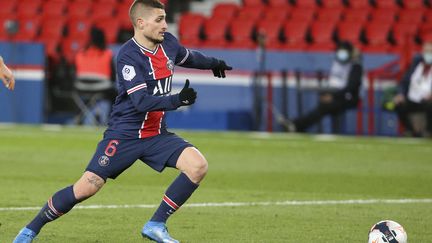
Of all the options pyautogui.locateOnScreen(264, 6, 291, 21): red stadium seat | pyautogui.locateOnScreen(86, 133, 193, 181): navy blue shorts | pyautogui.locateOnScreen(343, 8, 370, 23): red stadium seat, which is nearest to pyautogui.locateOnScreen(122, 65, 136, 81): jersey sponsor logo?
pyautogui.locateOnScreen(86, 133, 193, 181): navy blue shorts

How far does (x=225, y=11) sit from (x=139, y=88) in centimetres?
1741

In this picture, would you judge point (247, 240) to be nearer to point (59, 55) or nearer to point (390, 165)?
point (390, 165)

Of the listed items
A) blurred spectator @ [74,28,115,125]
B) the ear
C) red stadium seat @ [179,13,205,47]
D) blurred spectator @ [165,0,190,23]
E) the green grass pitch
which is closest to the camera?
the ear

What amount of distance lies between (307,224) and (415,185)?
152 inches

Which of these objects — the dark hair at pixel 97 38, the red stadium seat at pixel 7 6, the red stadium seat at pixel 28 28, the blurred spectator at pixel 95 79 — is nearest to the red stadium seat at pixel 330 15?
the blurred spectator at pixel 95 79

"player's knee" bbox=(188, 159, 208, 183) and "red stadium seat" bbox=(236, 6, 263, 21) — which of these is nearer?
"player's knee" bbox=(188, 159, 208, 183)

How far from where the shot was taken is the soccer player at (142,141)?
8.00 metres

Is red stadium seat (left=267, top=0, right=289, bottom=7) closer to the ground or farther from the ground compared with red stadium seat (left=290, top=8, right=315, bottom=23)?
farther from the ground

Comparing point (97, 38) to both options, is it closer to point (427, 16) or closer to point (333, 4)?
point (333, 4)

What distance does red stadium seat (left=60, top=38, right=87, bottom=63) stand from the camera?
24219mm

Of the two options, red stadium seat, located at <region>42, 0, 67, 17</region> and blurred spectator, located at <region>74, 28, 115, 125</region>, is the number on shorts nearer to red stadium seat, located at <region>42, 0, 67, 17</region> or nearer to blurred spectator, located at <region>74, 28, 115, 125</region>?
blurred spectator, located at <region>74, 28, 115, 125</region>

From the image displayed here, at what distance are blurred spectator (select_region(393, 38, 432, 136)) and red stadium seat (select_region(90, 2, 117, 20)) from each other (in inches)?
329

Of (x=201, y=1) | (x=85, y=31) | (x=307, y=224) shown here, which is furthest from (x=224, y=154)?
(x=201, y=1)

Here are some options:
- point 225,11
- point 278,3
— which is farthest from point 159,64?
point 225,11
